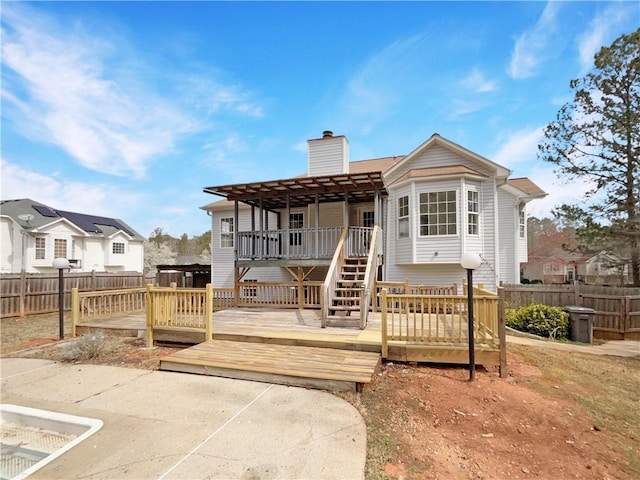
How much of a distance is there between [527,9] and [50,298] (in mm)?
20163

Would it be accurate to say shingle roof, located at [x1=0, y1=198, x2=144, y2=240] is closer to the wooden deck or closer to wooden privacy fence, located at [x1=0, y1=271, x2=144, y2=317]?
wooden privacy fence, located at [x1=0, y1=271, x2=144, y2=317]

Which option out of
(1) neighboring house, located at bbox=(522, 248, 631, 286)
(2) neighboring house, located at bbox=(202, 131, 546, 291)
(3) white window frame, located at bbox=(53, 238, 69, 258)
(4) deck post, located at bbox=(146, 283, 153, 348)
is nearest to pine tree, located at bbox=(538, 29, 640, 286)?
(2) neighboring house, located at bbox=(202, 131, 546, 291)

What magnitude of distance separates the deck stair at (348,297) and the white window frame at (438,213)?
3861 mm

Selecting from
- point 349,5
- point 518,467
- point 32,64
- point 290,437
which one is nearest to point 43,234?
point 32,64

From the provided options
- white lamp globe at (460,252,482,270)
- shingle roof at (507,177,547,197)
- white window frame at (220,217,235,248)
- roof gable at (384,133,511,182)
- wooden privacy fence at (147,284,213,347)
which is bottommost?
wooden privacy fence at (147,284,213,347)

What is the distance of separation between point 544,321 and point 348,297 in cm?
662

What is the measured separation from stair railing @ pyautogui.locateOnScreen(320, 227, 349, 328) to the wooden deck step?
1.24m

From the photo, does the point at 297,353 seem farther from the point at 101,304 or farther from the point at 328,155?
the point at 328,155

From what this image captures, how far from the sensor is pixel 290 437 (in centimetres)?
305

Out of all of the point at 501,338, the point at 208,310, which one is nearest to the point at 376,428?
the point at 501,338

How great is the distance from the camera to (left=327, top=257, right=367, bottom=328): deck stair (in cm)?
702

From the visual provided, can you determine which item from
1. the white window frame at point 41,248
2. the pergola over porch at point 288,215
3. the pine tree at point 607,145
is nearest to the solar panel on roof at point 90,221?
the white window frame at point 41,248

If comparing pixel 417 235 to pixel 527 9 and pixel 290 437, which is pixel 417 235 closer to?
pixel 527 9

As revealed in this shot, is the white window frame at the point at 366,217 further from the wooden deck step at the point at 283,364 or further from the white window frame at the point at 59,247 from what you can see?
the white window frame at the point at 59,247
